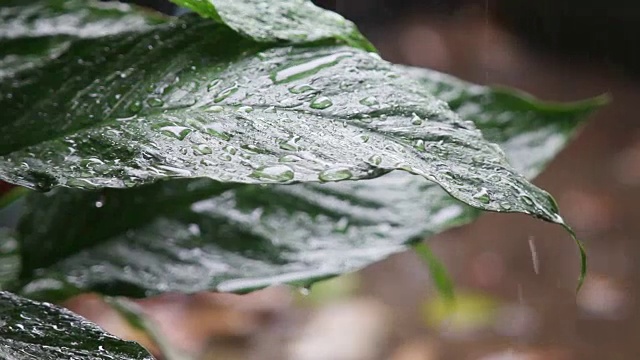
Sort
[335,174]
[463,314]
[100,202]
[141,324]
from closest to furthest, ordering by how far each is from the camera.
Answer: [335,174], [100,202], [141,324], [463,314]

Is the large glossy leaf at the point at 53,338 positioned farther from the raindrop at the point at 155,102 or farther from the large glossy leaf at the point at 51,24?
the large glossy leaf at the point at 51,24

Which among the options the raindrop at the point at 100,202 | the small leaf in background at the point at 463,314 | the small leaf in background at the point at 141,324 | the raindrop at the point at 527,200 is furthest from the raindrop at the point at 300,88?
the small leaf in background at the point at 463,314

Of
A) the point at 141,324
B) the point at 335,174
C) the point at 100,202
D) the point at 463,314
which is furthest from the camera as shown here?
the point at 463,314

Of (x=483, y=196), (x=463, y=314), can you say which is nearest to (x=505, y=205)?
(x=483, y=196)

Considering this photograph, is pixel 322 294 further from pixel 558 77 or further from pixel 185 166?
pixel 185 166

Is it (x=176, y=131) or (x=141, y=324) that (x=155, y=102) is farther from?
(x=141, y=324)

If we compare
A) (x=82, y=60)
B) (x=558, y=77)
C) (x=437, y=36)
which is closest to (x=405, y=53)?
(x=437, y=36)
